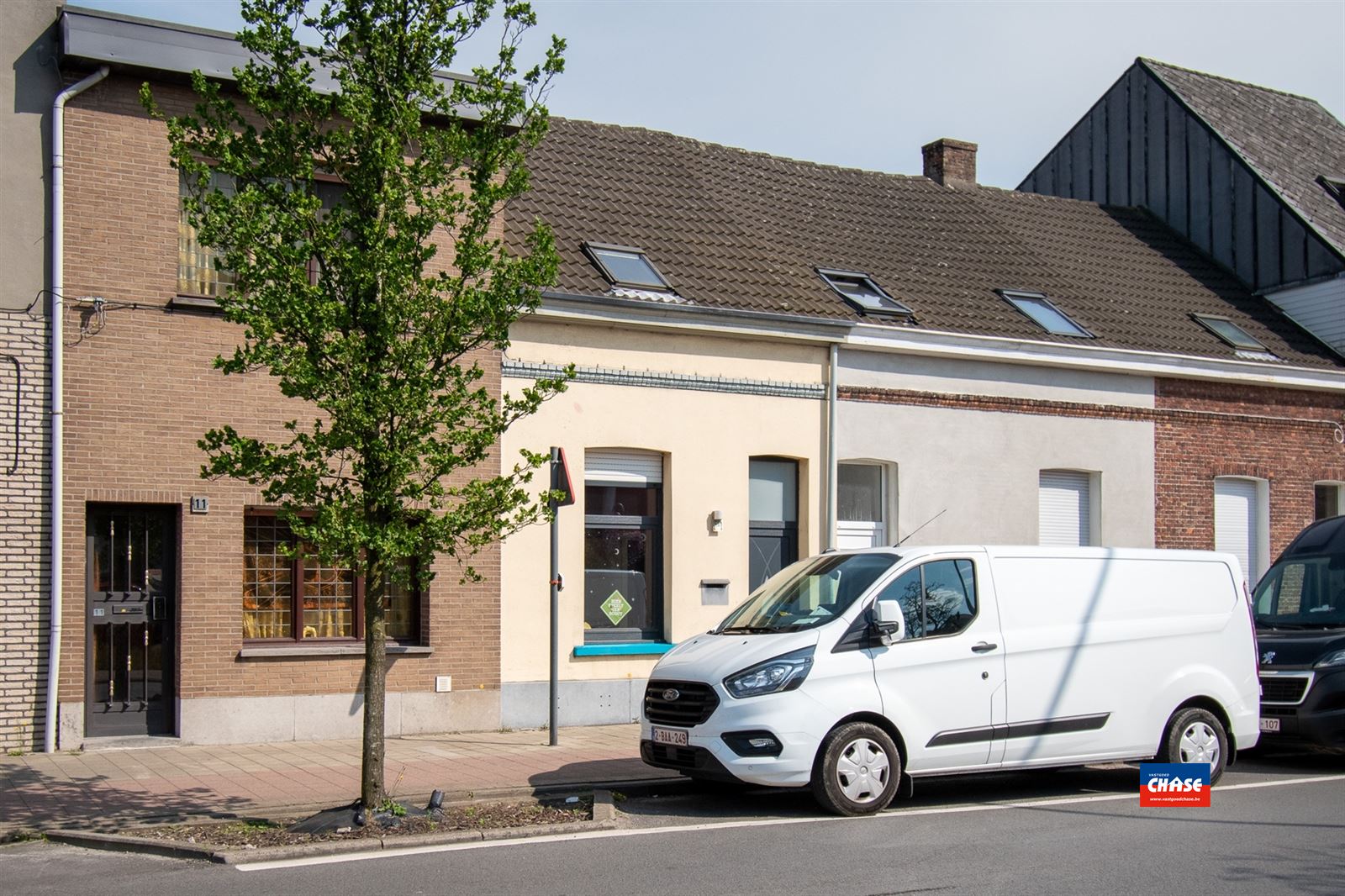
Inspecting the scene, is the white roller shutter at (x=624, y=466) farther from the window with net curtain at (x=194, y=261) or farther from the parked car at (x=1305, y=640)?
the parked car at (x=1305, y=640)

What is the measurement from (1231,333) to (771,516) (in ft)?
29.5

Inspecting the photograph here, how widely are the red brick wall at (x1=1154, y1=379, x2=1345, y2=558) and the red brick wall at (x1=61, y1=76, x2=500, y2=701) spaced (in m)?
12.0

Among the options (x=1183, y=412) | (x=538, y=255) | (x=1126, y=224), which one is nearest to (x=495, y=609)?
(x=538, y=255)

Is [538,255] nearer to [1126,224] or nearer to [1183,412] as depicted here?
[1183,412]

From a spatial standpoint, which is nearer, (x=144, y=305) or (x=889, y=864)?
(x=889, y=864)

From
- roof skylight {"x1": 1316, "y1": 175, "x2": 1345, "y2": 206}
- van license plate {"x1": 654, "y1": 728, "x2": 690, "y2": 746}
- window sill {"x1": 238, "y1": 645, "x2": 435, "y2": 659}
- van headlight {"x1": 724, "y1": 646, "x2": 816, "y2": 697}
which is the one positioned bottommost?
van license plate {"x1": 654, "y1": 728, "x2": 690, "y2": 746}

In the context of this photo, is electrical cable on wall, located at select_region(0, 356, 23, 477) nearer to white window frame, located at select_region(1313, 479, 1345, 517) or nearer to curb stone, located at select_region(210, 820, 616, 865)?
curb stone, located at select_region(210, 820, 616, 865)

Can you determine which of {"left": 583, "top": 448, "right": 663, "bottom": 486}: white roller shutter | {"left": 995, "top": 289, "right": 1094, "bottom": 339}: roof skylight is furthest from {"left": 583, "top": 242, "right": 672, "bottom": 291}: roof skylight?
{"left": 995, "top": 289, "right": 1094, "bottom": 339}: roof skylight

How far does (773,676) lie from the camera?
9836 mm

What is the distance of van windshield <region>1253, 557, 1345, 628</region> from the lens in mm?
13648

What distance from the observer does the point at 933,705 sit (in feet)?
33.4

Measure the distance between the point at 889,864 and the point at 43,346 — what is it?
897 cm

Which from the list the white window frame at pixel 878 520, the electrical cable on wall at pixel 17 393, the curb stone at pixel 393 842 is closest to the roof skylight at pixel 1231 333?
the white window frame at pixel 878 520

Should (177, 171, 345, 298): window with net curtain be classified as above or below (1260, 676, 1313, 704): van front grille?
above
